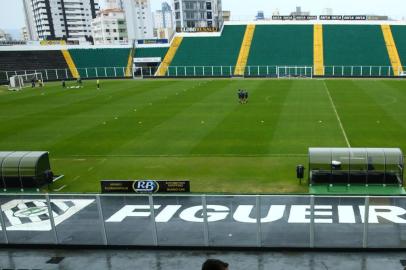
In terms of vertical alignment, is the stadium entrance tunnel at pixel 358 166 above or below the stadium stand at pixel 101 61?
below

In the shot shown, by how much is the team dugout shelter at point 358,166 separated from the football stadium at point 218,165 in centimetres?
5

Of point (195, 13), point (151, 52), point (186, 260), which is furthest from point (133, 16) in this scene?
point (186, 260)

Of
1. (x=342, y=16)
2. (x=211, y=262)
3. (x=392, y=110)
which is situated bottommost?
(x=392, y=110)

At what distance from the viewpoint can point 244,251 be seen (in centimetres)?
1198

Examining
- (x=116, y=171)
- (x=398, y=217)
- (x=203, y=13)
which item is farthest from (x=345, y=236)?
(x=203, y=13)

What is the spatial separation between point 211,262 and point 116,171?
18.0m

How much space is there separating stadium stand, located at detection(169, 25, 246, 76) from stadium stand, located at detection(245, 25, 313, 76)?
4.07m

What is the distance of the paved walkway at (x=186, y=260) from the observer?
11.1 metres

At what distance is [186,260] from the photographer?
38.2ft

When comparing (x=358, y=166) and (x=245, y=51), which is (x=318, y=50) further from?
(x=358, y=166)

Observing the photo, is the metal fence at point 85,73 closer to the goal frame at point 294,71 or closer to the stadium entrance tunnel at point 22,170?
the goal frame at point 294,71

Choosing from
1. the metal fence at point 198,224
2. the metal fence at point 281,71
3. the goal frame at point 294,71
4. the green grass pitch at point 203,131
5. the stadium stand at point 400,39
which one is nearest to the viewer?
the metal fence at point 198,224

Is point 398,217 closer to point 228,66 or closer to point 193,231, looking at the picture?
point 193,231

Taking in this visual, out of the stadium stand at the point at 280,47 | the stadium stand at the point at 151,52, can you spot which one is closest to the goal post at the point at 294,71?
the stadium stand at the point at 280,47
